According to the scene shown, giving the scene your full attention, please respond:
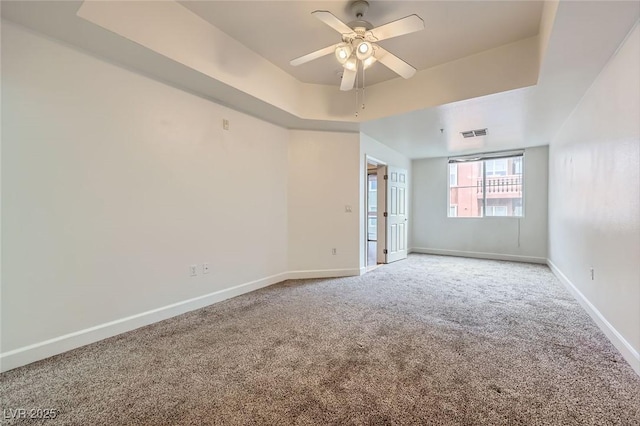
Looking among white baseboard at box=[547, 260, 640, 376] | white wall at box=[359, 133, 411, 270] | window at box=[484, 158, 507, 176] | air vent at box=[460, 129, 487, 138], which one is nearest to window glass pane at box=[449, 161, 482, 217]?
window at box=[484, 158, 507, 176]

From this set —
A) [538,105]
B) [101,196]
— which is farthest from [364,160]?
[101,196]

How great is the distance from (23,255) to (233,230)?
1869 millimetres

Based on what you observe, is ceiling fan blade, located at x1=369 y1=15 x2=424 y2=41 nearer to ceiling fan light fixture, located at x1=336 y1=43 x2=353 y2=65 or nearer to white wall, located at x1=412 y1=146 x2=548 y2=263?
ceiling fan light fixture, located at x1=336 y1=43 x2=353 y2=65

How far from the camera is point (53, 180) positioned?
2146mm

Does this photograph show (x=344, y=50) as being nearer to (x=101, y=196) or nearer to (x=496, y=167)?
(x=101, y=196)

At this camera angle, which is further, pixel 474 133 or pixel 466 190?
pixel 466 190

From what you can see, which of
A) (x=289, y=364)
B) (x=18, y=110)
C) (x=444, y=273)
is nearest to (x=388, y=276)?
(x=444, y=273)

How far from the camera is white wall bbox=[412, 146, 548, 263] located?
5.73m

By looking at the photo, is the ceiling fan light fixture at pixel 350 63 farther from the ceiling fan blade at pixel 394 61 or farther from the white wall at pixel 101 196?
the white wall at pixel 101 196

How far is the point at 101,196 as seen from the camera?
2408 millimetres

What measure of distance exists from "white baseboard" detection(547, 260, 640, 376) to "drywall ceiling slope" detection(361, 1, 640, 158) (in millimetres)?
2243

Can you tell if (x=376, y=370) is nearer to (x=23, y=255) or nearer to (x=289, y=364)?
(x=289, y=364)

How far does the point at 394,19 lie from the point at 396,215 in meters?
4.01

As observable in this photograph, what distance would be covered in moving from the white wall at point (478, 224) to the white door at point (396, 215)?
97cm
